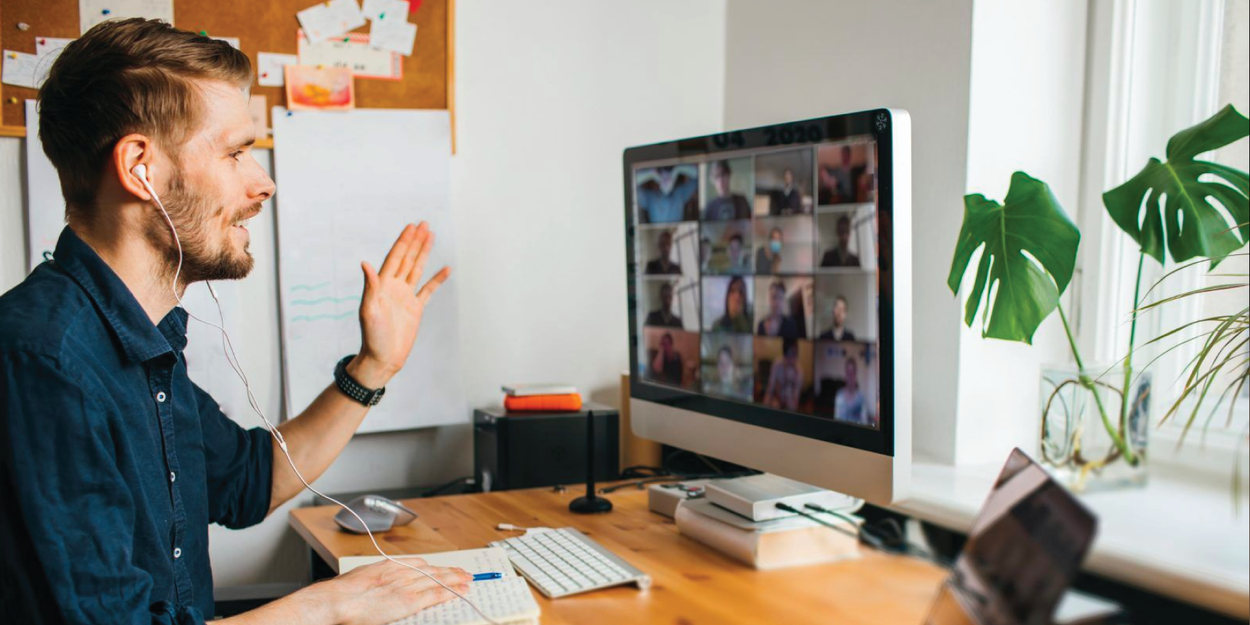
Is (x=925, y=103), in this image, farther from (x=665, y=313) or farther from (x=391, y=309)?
(x=391, y=309)

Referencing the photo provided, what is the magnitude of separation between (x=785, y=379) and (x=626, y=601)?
1.24 feet

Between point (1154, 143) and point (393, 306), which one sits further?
point (1154, 143)

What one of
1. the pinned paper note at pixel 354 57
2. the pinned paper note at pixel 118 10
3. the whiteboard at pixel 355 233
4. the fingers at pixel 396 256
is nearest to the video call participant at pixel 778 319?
the fingers at pixel 396 256

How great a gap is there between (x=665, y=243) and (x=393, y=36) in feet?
2.76

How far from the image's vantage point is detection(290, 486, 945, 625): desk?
94 centimetres

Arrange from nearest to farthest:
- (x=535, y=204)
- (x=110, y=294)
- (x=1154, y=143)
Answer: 1. (x=110, y=294)
2. (x=1154, y=143)
3. (x=535, y=204)

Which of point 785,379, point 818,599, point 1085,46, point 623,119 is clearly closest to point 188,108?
point 785,379

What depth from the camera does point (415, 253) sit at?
1436 millimetres

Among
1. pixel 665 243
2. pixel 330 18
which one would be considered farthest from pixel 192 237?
pixel 330 18

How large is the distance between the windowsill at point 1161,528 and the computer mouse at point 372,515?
81cm

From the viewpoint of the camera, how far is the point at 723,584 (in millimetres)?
1235

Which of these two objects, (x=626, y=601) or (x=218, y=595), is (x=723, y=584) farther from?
(x=218, y=595)

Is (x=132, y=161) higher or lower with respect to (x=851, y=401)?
higher

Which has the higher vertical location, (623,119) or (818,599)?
(623,119)
